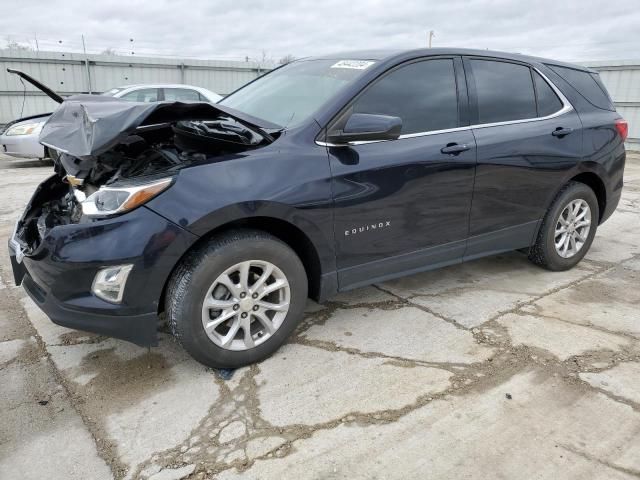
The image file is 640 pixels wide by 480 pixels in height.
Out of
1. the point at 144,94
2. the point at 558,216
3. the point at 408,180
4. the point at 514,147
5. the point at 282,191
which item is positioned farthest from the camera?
the point at 144,94

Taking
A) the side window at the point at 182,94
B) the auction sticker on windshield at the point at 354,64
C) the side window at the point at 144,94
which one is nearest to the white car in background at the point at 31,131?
the side window at the point at 144,94

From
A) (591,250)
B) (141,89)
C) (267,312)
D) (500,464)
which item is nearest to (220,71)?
(141,89)

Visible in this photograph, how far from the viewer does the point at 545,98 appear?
3.91 m

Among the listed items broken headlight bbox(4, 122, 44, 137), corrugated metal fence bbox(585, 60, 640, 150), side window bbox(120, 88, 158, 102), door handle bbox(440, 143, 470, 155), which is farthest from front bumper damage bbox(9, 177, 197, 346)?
corrugated metal fence bbox(585, 60, 640, 150)

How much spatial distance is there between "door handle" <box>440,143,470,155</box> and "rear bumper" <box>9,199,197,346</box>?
1725mm

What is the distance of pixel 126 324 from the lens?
95.7 inches

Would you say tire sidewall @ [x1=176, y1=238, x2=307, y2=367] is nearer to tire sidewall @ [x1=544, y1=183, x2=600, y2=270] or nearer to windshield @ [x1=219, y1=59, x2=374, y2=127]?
windshield @ [x1=219, y1=59, x2=374, y2=127]

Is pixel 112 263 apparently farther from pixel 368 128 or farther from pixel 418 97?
pixel 418 97

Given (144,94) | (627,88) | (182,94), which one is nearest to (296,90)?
(144,94)

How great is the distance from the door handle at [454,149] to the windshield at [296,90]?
0.72m

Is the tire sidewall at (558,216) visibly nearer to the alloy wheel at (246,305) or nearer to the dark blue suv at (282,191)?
the dark blue suv at (282,191)

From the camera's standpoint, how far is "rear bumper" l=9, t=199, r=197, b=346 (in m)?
2.33

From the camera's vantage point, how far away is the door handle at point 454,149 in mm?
3215

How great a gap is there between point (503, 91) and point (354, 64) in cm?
121
